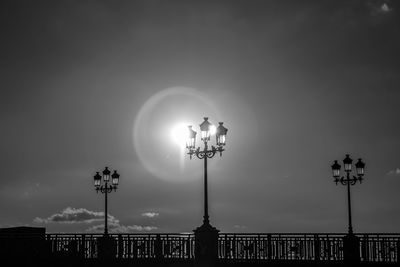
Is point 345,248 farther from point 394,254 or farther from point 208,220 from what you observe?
point 208,220

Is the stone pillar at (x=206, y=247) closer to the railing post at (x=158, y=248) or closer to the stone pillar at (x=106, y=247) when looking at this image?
the railing post at (x=158, y=248)

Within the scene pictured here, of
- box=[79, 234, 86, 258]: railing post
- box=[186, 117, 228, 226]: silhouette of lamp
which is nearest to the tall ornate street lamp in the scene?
box=[186, 117, 228, 226]: silhouette of lamp

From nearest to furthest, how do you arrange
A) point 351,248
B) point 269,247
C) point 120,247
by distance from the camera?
point 351,248, point 269,247, point 120,247

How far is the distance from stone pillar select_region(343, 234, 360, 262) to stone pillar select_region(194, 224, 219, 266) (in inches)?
236

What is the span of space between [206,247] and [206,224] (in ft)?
4.69

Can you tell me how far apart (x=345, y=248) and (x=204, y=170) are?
714 cm

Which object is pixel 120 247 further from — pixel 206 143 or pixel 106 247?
pixel 206 143

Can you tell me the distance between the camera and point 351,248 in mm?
27781

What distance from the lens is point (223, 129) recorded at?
28875 millimetres

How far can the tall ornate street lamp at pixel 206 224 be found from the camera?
93.3 feet

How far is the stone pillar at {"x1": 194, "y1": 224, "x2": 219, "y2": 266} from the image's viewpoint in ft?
97.3

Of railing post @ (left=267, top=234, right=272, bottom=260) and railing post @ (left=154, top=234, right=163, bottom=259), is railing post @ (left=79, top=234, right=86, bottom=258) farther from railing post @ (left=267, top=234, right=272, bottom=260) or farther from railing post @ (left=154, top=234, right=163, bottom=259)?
railing post @ (left=267, top=234, right=272, bottom=260)

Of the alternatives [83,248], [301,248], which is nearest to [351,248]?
[301,248]

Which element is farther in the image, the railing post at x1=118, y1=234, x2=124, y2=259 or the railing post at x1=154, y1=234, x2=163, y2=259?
the railing post at x1=118, y1=234, x2=124, y2=259
